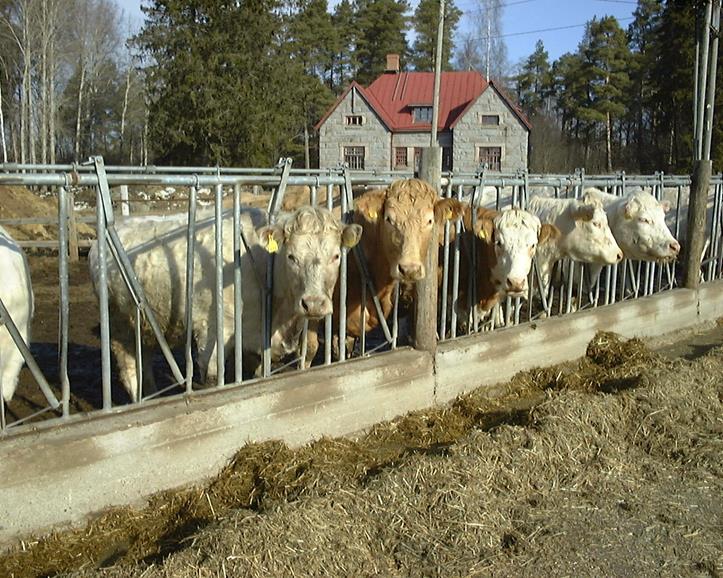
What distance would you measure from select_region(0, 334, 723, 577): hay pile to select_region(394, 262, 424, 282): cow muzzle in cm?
110

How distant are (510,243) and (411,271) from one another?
151 centimetres

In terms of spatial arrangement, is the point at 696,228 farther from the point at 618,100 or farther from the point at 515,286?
the point at 618,100

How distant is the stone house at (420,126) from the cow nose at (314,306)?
35.2 metres

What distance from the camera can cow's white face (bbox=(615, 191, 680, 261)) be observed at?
7.38 m

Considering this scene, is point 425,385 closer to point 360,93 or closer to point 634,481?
point 634,481

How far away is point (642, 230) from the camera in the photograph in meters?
7.42

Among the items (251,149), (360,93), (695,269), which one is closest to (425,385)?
(695,269)

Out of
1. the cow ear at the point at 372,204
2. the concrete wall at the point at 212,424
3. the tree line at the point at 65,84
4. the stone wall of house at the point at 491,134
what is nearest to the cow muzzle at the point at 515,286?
the concrete wall at the point at 212,424

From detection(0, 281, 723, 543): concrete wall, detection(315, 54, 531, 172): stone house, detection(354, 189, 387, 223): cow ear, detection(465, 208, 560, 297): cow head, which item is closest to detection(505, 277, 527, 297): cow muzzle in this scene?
detection(465, 208, 560, 297): cow head

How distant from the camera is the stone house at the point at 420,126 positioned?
38.8m

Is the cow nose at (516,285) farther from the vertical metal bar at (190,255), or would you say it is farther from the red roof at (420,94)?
the red roof at (420,94)

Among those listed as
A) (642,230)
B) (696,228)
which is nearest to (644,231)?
(642,230)

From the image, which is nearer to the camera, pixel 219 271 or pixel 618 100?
pixel 219 271

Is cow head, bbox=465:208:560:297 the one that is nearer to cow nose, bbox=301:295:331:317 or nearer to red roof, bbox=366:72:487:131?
cow nose, bbox=301:295:331:317
